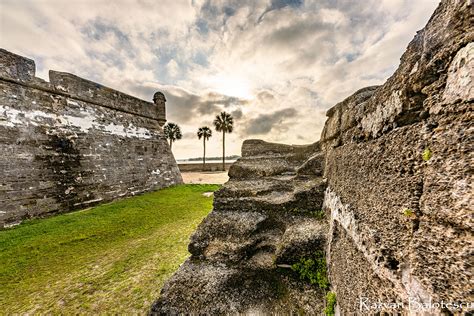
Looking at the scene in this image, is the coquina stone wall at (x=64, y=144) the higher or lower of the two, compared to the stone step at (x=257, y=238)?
higher

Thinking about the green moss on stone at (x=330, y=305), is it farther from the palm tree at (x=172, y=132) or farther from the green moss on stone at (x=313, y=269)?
the palm tree at (x=172, y=132)

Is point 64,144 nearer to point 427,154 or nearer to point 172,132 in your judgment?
point 427,154

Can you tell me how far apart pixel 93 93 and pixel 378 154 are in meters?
12.2

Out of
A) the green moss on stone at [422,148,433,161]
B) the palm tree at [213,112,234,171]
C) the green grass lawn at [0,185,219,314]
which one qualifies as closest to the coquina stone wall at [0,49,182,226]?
the green grass lawn at [0,185,219,314]

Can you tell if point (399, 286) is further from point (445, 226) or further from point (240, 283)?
point (240, 283)

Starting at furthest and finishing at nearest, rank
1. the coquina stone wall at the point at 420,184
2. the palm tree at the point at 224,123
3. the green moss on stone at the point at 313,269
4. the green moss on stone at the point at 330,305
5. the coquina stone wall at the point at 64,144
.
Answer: the palm tree at the point at 224,123, the coquina stone wall at the point at 64,144, the green moss on stone at the point at 313,269, the green moss on stone at the point at 330,305, the coquina stone wall at the point at 420,184

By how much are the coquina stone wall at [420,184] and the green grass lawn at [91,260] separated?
9.80 ft

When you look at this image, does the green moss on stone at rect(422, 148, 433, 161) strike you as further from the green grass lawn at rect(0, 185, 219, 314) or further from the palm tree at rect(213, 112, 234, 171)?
the palm tree at rect(213, 112, 234, 171)

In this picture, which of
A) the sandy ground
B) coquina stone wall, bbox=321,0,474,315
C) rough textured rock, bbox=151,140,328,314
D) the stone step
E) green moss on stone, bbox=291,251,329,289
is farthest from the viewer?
the sandy ground

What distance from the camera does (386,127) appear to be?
1.31m

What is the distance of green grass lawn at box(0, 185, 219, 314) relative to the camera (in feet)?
9.81

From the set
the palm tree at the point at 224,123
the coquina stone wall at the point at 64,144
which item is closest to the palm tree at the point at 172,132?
the palm tree at the point at 224,123

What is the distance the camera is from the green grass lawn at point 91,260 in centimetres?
299

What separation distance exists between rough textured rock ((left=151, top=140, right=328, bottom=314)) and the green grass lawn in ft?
4.42
